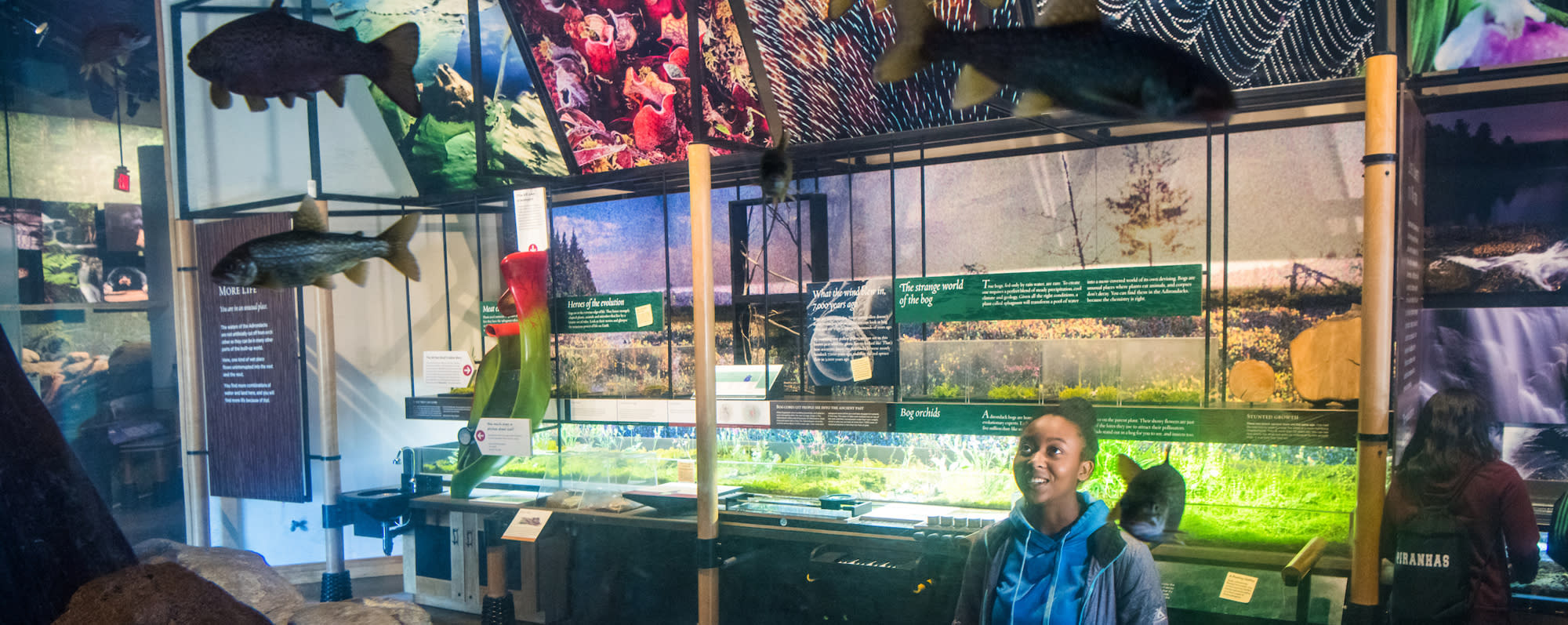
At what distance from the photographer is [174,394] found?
3.09m

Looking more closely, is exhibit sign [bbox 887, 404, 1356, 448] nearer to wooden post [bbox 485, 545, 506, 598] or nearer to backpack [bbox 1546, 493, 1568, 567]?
backpack [bbox 1546, 493, 1568, 567]

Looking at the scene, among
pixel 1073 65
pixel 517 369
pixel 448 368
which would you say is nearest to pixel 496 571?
pixel 517 369

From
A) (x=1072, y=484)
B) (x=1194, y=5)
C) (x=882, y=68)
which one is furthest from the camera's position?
(x=1072, y=484)

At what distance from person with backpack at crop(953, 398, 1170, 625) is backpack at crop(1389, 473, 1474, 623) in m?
0.74

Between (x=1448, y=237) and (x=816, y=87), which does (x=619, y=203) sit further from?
(x=1448, y=237)

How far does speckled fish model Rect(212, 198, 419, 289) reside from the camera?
4.67 ft

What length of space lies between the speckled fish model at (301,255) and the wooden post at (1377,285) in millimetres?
2189

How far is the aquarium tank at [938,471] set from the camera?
107 inches

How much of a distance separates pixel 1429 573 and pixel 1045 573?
108 centimetres

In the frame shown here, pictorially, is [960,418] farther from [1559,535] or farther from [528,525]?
[528,525]

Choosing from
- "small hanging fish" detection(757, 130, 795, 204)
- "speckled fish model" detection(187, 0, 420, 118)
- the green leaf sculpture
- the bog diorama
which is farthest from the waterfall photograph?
the green leaf sculpture

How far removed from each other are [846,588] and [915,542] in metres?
0.40

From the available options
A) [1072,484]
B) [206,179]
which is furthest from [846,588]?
[206,179]

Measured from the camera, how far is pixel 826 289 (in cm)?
351
